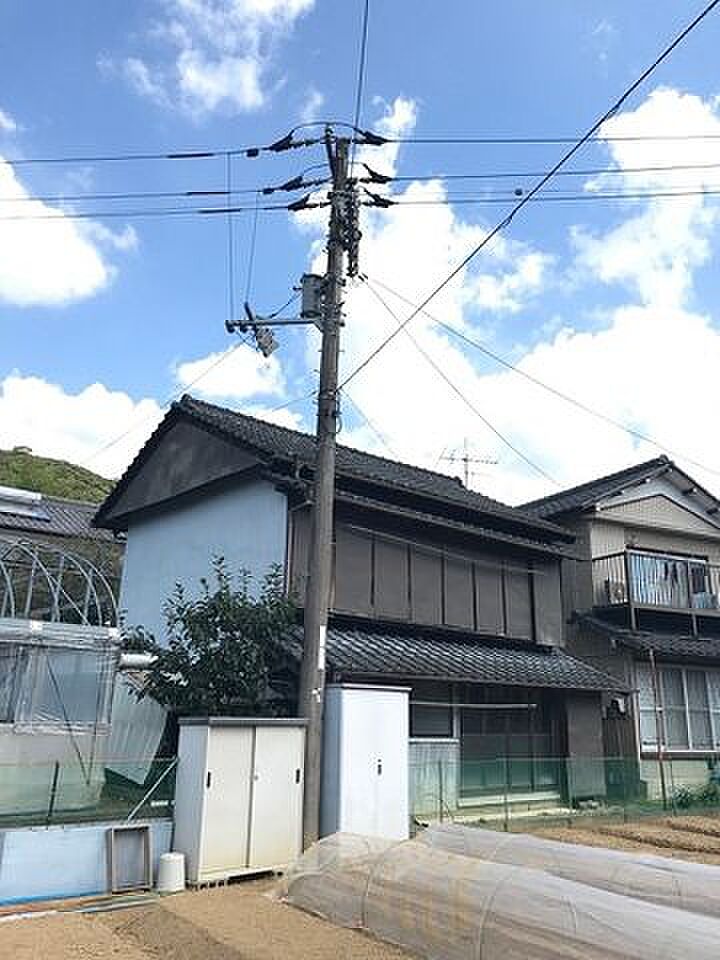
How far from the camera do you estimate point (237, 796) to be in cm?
856

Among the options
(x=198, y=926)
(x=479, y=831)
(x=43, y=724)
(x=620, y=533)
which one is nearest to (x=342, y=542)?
(x=43, y=724)

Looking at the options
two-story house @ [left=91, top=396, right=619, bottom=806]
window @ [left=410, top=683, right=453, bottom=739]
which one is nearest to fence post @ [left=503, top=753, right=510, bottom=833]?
two-story house @ [left=91, top=396, right=619, bottom=806]

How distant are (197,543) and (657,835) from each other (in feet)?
30.2

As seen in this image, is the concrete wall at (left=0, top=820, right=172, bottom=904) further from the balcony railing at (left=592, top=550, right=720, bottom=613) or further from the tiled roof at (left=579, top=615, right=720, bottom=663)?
the balcony railing at (left=592, top=550, right=720, bottom=613)

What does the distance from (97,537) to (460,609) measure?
14.4m

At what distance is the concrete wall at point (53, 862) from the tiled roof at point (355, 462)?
6535 mm

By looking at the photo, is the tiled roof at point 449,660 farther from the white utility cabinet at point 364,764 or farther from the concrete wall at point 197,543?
the concrete wall at point 197,543

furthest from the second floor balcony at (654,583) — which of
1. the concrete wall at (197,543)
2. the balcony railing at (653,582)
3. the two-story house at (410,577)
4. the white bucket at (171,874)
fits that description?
the white bucket at (171,874)

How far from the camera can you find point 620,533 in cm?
1931

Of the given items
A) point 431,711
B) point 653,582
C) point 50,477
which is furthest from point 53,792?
point 50,477

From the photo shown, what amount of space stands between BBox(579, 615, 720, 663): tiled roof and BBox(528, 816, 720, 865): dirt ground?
396cm

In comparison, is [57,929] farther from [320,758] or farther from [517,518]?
[517,518]

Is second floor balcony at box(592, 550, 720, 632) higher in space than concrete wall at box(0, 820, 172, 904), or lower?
higher

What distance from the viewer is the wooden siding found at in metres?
13.3
